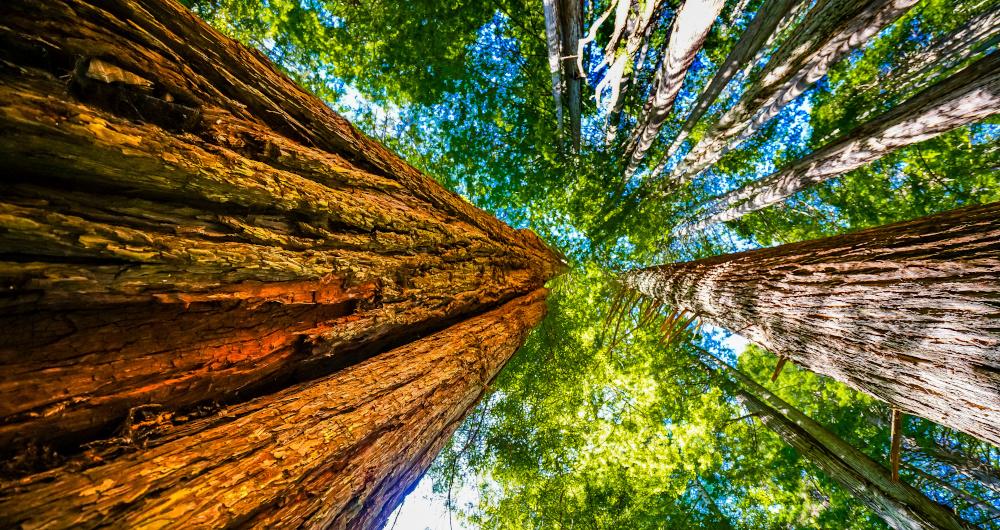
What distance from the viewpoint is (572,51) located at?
538cm

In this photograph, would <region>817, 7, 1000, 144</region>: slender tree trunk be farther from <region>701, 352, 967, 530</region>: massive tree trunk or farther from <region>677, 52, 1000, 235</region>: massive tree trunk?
<region>701, 352, 967, 530</region>: massive tree trunk

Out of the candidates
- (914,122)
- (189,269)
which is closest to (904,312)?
(189,269)

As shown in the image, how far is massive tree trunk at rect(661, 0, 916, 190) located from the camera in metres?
3.99

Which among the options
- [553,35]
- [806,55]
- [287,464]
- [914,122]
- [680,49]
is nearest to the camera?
[287,464]

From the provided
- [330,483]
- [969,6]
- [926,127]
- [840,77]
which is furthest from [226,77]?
[969,6]

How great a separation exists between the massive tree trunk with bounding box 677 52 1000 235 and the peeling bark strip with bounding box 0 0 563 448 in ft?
18.8

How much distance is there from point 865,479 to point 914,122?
4.55 meters

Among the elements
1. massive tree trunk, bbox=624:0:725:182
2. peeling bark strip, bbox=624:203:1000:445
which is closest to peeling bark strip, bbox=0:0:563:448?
peeling bark strip, bbox=624:203:1000:445

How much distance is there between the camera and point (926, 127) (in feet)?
11.6

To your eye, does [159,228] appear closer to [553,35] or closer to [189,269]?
[189,269]

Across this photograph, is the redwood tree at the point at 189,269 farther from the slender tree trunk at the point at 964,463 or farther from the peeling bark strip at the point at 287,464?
the slender tree trunk at the point at 964,463

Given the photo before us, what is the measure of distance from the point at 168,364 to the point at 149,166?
2.65 ft

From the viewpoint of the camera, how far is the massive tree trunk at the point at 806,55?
3.99 metres

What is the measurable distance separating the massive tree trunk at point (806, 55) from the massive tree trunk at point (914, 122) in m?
1.01
